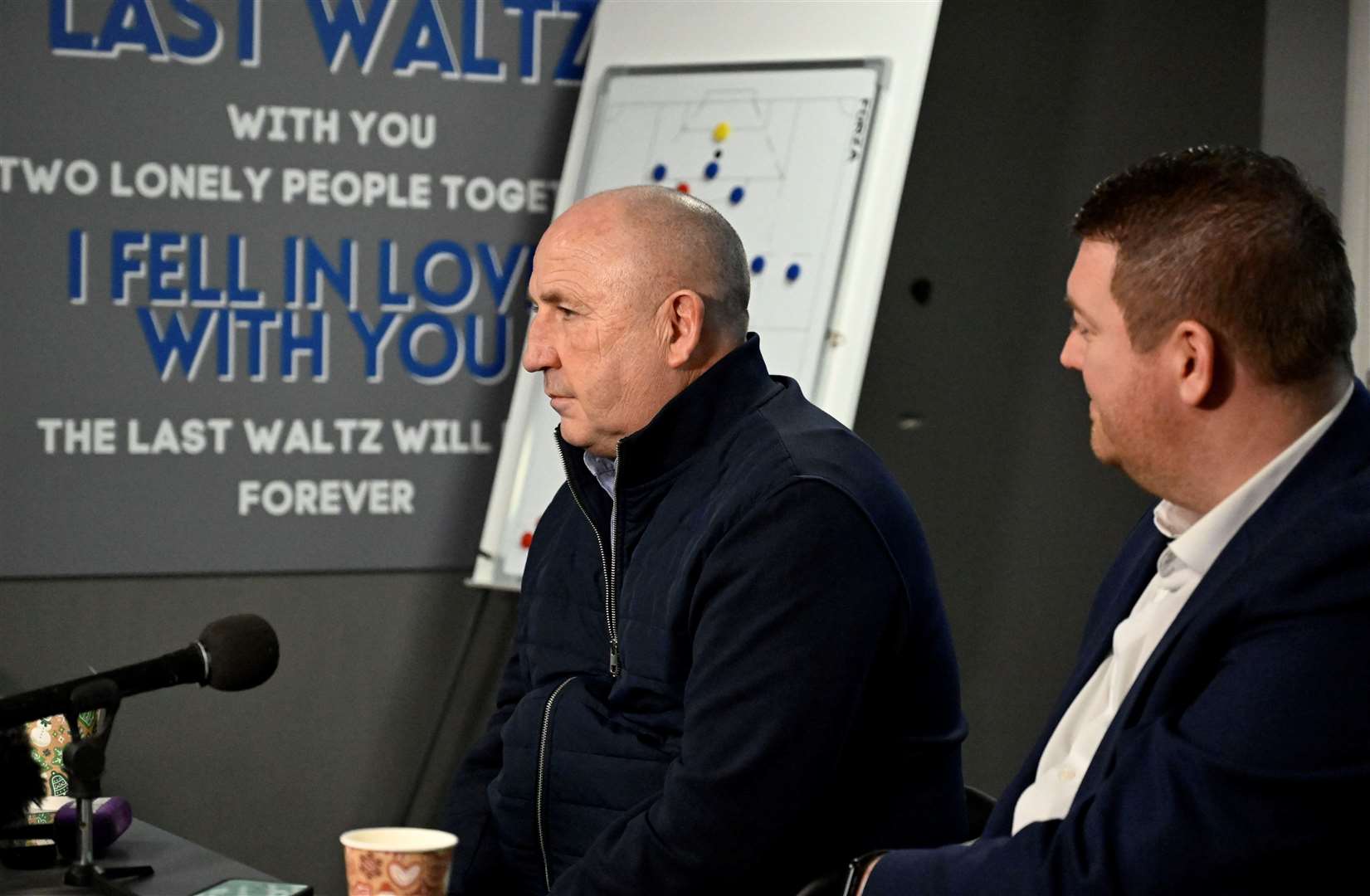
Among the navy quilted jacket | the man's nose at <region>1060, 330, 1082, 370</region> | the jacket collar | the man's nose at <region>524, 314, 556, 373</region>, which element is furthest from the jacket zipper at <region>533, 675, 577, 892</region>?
the man's nose at <region>1060, 330, 1082, 370</region>

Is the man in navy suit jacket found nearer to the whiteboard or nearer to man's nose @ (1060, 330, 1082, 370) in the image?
man's nose @ (1060, 330, 1082, 370)

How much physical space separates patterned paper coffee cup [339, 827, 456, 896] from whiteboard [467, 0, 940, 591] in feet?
5.42

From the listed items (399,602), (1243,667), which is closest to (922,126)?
(399,602)

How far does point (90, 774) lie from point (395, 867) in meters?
0.36

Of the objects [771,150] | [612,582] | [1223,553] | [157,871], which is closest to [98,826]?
[157,871]

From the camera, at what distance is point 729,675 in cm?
181

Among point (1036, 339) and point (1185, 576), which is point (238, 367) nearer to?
point (1036, 339)

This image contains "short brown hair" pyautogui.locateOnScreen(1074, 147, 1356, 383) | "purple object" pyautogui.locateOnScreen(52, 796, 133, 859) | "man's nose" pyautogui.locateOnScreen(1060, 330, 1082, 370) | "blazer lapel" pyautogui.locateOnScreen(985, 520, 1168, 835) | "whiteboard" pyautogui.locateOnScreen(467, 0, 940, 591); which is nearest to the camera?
"short brown hair" pyautogui.locateOnScreen(1074, 147, 1356, 383)

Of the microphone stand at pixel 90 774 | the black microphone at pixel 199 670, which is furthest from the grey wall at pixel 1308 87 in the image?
the microphone stand at pixel 90 774

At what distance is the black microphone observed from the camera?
1.63 metres

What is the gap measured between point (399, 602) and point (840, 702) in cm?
220

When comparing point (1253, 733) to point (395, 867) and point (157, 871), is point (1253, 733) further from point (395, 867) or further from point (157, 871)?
point (157, 871)

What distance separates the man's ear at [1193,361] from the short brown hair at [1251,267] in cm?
1

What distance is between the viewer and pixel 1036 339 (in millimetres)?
3795
